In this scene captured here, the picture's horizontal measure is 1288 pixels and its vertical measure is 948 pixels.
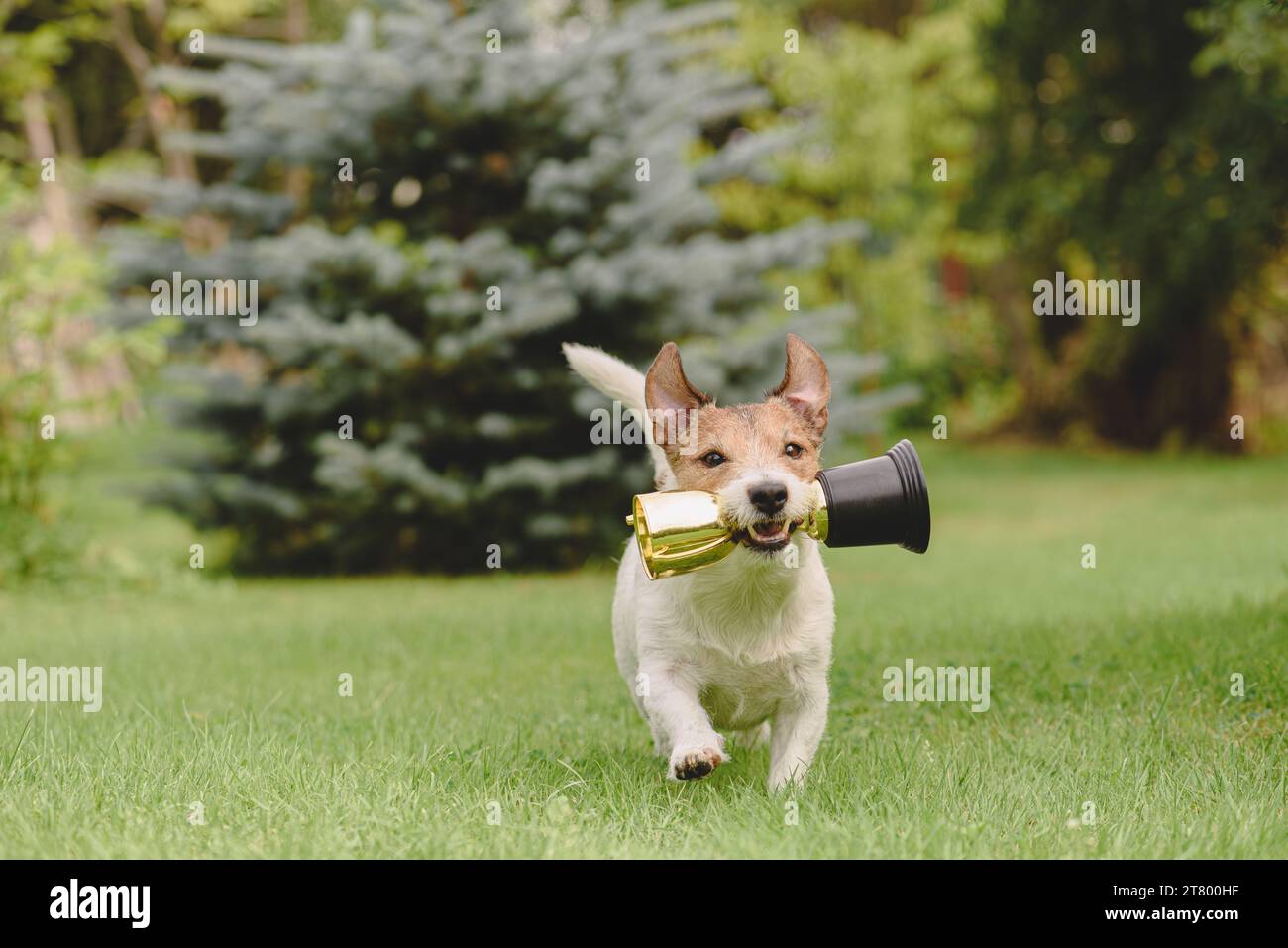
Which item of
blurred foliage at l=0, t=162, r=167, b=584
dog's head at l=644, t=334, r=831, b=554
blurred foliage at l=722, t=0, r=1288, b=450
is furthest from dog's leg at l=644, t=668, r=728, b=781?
blurred foliage at l=722, t=0, r=1288, b=450

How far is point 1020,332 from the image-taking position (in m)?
21.0

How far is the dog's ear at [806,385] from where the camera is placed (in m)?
4.50

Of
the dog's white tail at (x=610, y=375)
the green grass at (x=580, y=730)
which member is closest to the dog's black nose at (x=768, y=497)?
the green grass at (x=580, y=730)

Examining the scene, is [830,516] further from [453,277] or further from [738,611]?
[453,277]

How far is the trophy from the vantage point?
3965 millimetres

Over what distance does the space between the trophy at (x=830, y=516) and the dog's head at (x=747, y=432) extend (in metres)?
0.08

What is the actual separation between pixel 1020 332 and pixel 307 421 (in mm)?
14189

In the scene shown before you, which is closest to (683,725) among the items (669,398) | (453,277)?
(669,398)

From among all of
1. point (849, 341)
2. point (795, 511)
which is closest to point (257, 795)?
point (795, 511)

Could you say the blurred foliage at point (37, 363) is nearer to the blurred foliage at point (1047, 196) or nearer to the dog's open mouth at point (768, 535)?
the dog's open mouth at point (768, 535)

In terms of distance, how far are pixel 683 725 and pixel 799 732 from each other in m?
0.50

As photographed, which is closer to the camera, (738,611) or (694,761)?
(694,761)

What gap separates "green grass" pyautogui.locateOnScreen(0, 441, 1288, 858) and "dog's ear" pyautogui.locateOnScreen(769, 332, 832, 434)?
4.07ft

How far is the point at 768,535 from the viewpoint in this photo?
155 inches
